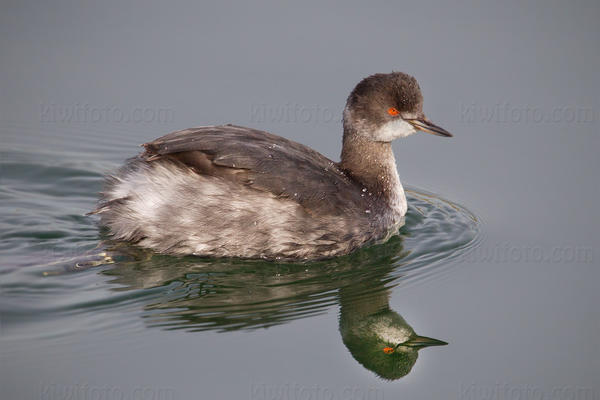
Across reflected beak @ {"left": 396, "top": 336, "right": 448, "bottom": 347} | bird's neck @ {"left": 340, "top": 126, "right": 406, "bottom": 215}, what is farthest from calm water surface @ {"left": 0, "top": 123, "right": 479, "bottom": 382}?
bird's neck @ {"left": 340, "top": 126, "right": 406, "bottom": 215}

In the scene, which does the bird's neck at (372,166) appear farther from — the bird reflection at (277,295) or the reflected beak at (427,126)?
the bird reflection at (277,295)

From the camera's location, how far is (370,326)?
6.71 metres

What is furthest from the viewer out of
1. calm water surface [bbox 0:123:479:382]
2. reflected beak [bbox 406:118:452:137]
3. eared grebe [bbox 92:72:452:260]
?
reflected beak [bbox 406:118:452:137]

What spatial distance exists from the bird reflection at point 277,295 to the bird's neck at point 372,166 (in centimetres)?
59

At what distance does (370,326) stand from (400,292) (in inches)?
22.9

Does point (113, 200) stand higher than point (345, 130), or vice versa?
point (345, 130)

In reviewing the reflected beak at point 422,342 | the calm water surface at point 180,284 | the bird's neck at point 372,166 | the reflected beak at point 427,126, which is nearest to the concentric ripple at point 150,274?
the calm water surface at point 180,284

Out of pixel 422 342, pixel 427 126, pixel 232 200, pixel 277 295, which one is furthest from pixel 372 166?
pixel 422 342

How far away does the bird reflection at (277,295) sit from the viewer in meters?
6.45

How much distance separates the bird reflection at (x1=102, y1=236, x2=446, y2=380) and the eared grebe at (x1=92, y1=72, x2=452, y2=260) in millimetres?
137

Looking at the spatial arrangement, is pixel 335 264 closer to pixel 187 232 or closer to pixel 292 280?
pixel 292 280

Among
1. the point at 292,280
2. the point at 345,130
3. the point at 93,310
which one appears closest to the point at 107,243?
the point at 93,310

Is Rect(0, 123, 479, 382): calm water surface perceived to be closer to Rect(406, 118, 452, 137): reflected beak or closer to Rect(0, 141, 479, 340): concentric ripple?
Rect(0, 141, 479, 340): concentric ripple

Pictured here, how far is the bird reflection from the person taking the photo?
254 inches
